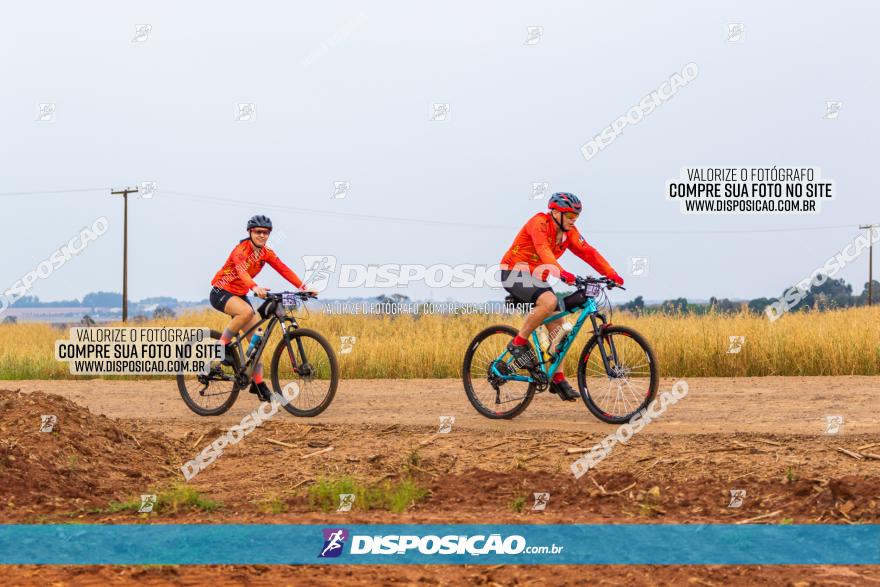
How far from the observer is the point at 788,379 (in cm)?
1435

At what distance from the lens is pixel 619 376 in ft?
32.3

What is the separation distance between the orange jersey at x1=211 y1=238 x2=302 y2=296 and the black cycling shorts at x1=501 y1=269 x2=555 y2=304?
8.40ft

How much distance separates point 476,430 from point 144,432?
3515mm

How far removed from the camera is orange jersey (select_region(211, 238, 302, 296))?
1109 centimetres

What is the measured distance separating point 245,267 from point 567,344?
376 cm

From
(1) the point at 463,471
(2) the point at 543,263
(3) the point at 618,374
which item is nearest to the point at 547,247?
(2) the point at 543,263

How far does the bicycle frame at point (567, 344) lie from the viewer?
9938 millimetres

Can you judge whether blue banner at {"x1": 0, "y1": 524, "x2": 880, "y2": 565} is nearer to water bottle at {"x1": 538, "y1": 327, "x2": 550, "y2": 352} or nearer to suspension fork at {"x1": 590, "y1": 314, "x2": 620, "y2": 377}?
suspension fork at {"x1": 590, "y1": 314, "x2": 620, "y2": 377}

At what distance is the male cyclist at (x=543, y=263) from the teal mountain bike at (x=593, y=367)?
0.11 meters

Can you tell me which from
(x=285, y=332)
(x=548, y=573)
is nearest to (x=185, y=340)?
(x=285, y=332)

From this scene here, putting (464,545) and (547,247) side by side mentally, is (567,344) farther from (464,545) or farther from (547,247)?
(464,545)

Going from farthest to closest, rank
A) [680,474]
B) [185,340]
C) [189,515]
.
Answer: [185,340]
[680,474]
[189,515]

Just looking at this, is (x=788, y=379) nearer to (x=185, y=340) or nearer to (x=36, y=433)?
(x=185, y=340)

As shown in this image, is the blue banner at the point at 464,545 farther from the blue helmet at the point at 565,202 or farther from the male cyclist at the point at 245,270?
the male cyclist at the point at 245,270
